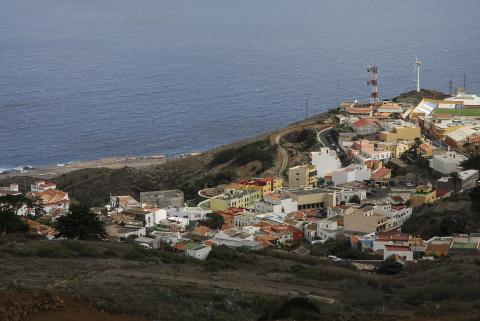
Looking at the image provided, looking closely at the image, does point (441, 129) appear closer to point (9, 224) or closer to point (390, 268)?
point (390, 268)

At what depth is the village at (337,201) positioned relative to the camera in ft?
83.7

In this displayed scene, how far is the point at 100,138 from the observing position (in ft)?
206

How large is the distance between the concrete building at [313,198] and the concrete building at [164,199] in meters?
5.07

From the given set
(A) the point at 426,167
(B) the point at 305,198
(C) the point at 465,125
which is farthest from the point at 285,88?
(B) the point at 305,198

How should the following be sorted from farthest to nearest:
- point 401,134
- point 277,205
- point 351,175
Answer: point 401,134 < point 351,175 < point 277,205

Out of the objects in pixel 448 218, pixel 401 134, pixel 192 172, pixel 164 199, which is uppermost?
pixel 448 218

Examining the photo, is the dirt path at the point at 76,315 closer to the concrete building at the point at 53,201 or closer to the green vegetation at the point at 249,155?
the concrete building at the point at 53,201

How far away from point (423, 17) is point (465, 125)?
85.8 m

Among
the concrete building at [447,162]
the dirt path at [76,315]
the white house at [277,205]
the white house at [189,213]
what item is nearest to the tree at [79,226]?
the white house at [189,213]

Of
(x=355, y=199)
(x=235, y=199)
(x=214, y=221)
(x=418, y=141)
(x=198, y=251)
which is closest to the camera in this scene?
(x=198, y=251)

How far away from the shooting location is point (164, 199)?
3784 centimetres

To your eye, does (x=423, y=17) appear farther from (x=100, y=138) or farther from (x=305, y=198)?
(x=305, y=198)

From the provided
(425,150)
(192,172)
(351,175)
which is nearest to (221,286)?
(351,175)

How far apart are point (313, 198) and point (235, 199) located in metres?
2.92
